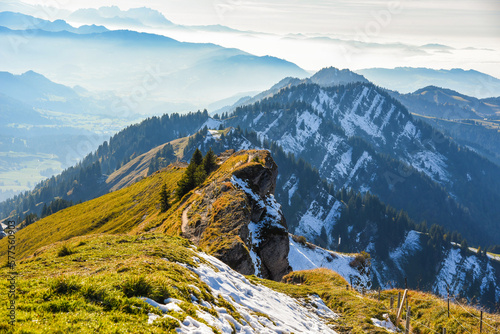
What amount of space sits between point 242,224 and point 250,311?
1108 inches

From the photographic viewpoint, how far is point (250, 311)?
19.5 meters

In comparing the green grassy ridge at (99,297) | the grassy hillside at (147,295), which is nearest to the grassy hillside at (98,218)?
the grassy hillside at (147,295)

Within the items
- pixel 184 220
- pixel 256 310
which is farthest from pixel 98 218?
pixel 256 310

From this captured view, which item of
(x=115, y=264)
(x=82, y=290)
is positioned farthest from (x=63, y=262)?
(x=82, y=290)

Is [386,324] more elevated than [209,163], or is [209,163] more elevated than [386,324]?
[386,324]

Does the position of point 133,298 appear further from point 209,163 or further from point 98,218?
point 98,218

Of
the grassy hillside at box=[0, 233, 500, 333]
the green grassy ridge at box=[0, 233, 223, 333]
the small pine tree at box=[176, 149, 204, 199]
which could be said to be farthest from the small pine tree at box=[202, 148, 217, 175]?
the green grassy ridge at box=[0, 233, 223, 333]

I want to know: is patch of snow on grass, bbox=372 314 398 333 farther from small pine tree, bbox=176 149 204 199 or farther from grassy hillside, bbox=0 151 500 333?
small pine tree, bbox=176 149 204 199

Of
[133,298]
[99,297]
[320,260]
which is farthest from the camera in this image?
[320,260]

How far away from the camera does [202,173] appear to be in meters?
84.2

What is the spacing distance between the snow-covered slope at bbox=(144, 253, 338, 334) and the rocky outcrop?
1439 cm

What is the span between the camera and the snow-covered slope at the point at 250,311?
45.6 ft

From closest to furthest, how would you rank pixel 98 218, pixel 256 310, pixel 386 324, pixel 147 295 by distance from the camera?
pixel 147 295
pixel 256 310
pixel 386 324
pixel 98 218

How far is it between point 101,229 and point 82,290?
94092mm
